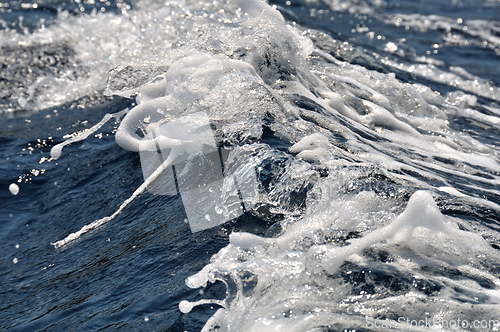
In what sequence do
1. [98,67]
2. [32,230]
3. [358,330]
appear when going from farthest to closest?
[98,67] < [32,230] < [358,330]

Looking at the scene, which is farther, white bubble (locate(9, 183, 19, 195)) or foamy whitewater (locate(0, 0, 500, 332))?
white bubble (locate(9, 183, 19, 195))

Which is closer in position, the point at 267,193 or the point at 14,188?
the point at 267,193

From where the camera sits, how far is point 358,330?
5.98 feet

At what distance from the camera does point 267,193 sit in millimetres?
2789

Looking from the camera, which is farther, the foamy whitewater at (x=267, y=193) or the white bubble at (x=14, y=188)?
the white bubble at (x=14, y=188)

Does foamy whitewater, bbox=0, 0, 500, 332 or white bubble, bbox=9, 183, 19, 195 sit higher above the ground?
foamy whitewater, bbox=0, 0, 500, 332

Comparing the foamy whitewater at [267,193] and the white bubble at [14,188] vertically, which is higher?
the foamy whitewater at [267,193]

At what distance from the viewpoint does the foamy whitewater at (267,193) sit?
2.04 m

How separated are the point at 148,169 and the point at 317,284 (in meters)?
1.85

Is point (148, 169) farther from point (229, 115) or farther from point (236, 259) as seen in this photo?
point (236, 259)

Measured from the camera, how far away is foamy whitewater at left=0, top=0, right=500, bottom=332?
204 centimetres

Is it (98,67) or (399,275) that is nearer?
(399,275)

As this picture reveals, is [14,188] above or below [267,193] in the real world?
below

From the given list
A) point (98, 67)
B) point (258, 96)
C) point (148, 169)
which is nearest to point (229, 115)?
point (258, 96)
